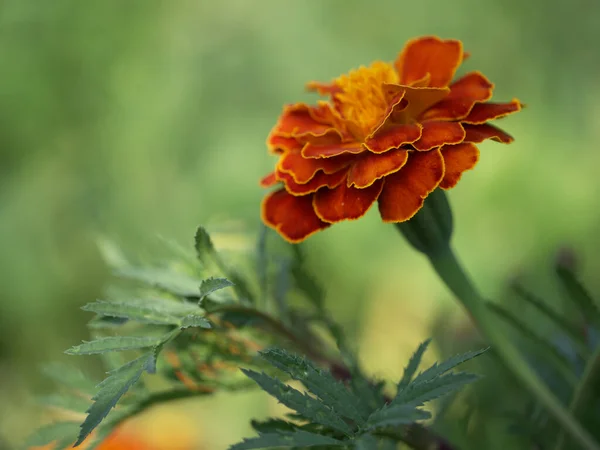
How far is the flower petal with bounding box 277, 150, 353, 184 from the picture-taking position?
16.3 inches

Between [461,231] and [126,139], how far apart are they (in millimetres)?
850

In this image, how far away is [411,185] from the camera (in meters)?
0.39

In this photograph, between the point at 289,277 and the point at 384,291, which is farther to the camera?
the point at 384,291

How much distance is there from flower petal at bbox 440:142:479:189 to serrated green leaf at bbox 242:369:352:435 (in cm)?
14

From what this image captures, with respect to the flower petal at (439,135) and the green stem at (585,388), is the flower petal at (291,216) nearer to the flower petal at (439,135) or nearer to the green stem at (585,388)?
the flower petal at (439,135)

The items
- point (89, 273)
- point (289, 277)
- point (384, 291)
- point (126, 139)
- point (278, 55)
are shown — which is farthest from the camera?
point (278, 55)

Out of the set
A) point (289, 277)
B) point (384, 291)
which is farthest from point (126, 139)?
point (289, 277)

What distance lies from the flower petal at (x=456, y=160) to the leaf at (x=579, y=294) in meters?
0.10

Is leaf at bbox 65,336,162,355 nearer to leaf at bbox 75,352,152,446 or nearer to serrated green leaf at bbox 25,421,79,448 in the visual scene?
leaf at bbox 75,352,152,446

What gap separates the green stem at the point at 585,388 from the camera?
1.40ft

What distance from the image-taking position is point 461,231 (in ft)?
4.75

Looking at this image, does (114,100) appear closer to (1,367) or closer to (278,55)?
(278,55)

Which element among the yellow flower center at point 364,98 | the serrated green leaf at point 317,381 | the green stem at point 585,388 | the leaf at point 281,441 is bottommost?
the green stem at point 585,388

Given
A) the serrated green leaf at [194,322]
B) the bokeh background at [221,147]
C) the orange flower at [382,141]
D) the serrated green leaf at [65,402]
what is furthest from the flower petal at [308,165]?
the bokeh background at [221,147]
